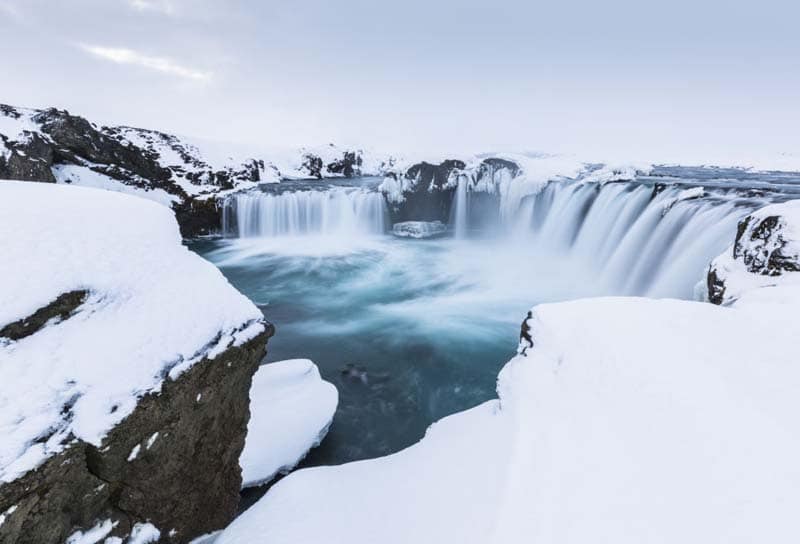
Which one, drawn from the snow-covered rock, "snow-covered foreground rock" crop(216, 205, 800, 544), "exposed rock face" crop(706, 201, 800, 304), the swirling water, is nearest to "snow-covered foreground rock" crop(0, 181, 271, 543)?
"snow-covered foreground rock" crop(216, 205, 800, 544)

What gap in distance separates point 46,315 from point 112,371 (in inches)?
27.9

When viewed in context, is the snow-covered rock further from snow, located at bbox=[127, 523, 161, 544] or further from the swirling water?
snow, located at bbox=[127, 523, 161, 544]

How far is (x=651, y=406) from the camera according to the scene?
12.1ft

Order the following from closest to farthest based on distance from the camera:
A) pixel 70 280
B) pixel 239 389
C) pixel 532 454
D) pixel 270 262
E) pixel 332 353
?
pixel 70 280
pixel 532 454
pixel 239 389
pixel 332 353
pixel 270 262

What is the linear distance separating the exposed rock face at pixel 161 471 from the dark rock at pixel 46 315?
1005 millimetres

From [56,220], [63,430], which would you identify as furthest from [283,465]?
[56,220]

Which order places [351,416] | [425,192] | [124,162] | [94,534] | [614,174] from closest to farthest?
[94,534], [351,416], [614,174], [425,192], [124,162]

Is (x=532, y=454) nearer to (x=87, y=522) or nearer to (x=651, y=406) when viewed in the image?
(x=651, y=406)

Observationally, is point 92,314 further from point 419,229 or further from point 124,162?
point 124,162

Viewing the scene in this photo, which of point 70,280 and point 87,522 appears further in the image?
point 70,280

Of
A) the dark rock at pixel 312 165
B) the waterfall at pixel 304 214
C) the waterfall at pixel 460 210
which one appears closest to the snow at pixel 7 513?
the waterfall at pixel 460 210

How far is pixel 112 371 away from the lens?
3.27 m

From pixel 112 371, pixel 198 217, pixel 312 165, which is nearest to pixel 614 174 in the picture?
pixel 112 371

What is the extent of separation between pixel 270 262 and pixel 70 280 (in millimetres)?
18077
